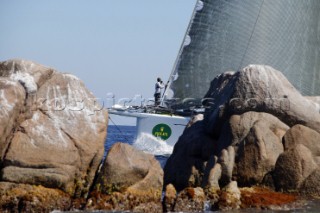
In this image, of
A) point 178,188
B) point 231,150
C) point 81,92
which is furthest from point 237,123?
point 81,92

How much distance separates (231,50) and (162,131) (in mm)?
5603

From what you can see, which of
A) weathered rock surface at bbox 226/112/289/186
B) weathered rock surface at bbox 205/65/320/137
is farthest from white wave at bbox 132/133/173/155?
weathered rock surface at bbox 226/112/289/186

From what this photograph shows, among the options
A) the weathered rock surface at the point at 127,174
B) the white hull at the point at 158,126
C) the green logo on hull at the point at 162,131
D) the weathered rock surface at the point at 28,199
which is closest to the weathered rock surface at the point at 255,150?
the weathered rock surface at the point at 127,174

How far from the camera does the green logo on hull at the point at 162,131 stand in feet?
124

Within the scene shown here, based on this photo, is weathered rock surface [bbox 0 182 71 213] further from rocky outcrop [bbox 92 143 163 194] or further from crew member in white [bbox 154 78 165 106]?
crew member in white [bbox 154 78 165 106]

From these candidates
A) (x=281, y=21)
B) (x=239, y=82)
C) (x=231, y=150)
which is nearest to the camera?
(x=231, y=150)

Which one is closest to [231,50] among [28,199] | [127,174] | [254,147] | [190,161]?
[190,161]

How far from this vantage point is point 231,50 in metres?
38.4

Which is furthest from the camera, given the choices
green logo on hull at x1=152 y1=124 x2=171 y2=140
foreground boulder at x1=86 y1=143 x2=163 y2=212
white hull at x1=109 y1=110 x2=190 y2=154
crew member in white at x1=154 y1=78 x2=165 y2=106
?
crew member in white at x1=154 y1=78 x2=165 y2=106

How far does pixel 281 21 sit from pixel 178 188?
1817cm

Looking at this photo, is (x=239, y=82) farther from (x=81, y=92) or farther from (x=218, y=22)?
(x=218, y=22)

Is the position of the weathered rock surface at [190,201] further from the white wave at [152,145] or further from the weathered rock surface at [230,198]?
the white wave at [152,145]

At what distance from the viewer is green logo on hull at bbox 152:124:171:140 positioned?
124 ft

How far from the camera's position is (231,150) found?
1909cm
